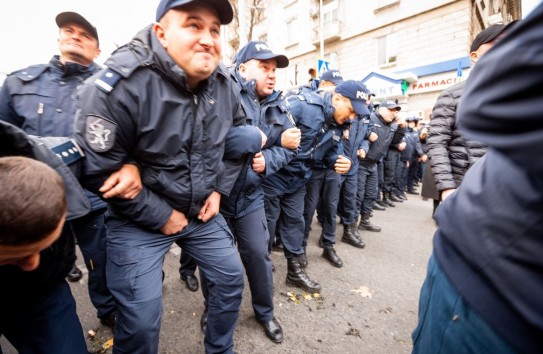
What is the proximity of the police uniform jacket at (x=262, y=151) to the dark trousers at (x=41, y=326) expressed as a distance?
3.77ft

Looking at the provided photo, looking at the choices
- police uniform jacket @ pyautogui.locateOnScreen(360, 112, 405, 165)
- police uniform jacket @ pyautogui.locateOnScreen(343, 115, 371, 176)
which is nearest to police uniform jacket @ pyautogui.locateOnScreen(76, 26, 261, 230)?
police uniform jacket @ pyautogui.locateOnScreen(343, 115, 371, 176)

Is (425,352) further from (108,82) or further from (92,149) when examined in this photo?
(108,82)

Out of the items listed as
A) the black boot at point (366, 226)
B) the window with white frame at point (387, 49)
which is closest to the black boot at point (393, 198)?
the black boot at point (366, 226)

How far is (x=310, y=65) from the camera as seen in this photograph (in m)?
20.4

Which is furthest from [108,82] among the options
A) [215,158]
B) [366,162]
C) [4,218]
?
[366,162]

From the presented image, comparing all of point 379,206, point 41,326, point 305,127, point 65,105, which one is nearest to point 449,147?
point 305,127

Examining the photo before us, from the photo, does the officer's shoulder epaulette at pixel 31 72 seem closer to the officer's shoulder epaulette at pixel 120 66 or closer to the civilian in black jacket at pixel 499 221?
the officer's shoulder epaulette at pixel 120 66

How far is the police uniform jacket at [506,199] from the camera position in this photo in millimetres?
576

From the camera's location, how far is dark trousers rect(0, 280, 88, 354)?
1.29 m

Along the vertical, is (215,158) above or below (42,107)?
below

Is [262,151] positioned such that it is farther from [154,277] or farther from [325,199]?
[325,199]

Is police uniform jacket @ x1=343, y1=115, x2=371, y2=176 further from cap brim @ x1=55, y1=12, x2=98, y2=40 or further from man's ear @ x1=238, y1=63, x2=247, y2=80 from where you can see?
cap brim @ x1=55, y1=12, x2=98, y2=40

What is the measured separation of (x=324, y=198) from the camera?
3.72 metres

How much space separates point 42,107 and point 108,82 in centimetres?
127
